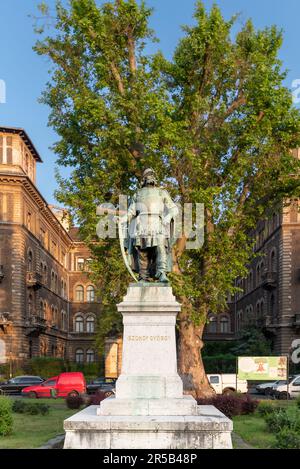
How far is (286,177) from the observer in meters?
29.4

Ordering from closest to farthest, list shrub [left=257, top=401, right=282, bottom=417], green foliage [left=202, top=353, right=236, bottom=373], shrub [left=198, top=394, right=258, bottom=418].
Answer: shrub [left=257, top=401, right=282, bottom=417], shrub [left=198, top=394, right=258, bottom=418], green foliage [left=202, top=353, right=236, bottom=373]

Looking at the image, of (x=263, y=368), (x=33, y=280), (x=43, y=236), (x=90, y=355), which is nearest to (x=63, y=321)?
(x=90, y=355)

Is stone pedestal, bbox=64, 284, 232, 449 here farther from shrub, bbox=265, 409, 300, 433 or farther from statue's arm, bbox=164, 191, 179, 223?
shrub, bbox=265, 409, 300, 433

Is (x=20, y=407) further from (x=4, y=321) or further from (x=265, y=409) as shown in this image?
(x=4, y=321)

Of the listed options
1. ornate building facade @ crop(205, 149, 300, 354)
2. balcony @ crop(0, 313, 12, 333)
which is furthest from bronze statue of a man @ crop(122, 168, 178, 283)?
balcony @ crop(0, 313, 12, 333)

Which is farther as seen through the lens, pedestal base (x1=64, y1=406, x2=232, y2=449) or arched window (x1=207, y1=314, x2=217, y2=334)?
arched window (x1=207, y1=314, x2=217, y2=334)

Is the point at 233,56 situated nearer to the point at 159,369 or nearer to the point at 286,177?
the point at 286,177

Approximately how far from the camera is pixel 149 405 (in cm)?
1251

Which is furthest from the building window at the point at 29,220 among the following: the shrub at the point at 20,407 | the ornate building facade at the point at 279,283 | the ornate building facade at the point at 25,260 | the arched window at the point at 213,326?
the shrub at the point at 20,407

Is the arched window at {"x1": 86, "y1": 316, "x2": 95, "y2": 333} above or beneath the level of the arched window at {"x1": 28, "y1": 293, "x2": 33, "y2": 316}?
beneath

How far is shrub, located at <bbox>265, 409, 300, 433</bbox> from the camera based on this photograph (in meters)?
14.8

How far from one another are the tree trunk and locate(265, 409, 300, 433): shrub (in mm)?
9869

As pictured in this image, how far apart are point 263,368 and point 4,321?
27.1m

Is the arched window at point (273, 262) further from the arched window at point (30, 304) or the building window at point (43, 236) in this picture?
the building window at point (43, 236)
